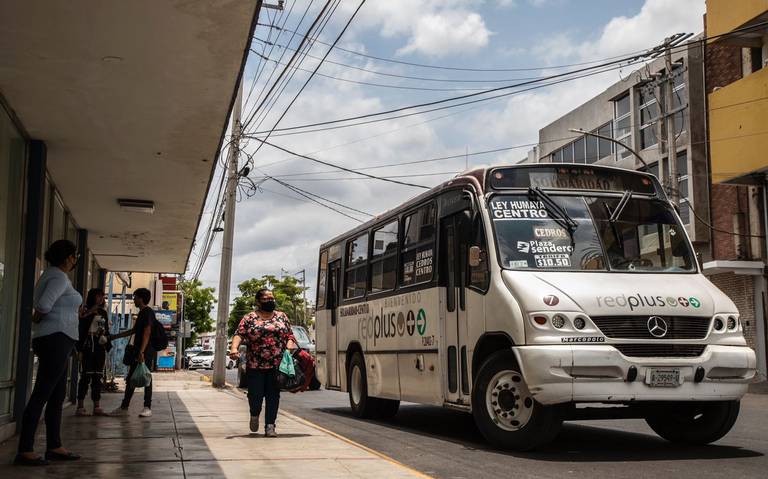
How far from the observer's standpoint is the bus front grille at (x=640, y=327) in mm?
8258

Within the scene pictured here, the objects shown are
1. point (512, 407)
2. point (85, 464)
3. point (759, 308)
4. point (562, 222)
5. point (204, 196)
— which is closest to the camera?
point (85, 464)

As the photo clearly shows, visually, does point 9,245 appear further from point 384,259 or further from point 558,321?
point 558,321

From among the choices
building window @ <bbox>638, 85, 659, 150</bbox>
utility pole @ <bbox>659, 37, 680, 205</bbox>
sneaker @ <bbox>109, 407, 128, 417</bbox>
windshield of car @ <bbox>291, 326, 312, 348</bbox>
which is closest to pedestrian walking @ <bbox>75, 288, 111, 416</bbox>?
sneaker @ <bbox>109, 407, 128, 417</bbox>

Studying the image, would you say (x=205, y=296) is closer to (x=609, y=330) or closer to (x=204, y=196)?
(x=204, y=196)

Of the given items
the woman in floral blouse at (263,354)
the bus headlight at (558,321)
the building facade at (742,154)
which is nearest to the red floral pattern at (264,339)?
the woman in floral blouse at (263,354)

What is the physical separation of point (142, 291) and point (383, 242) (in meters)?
3.61

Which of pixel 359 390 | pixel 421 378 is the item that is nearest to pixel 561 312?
pixel 421 378

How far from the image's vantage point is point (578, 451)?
29.3 ft

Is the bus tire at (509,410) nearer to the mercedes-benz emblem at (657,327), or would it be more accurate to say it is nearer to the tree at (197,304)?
the mercedes-benz emblem at (657,327)

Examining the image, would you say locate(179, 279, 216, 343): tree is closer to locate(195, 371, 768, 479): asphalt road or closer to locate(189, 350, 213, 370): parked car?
locate(189, 350, 213, 370): parked car

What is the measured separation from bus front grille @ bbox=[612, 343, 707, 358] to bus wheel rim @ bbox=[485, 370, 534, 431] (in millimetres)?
1040

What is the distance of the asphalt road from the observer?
7.49m

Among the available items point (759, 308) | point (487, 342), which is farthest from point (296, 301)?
point (487, 342)

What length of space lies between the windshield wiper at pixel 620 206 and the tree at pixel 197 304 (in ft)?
255
